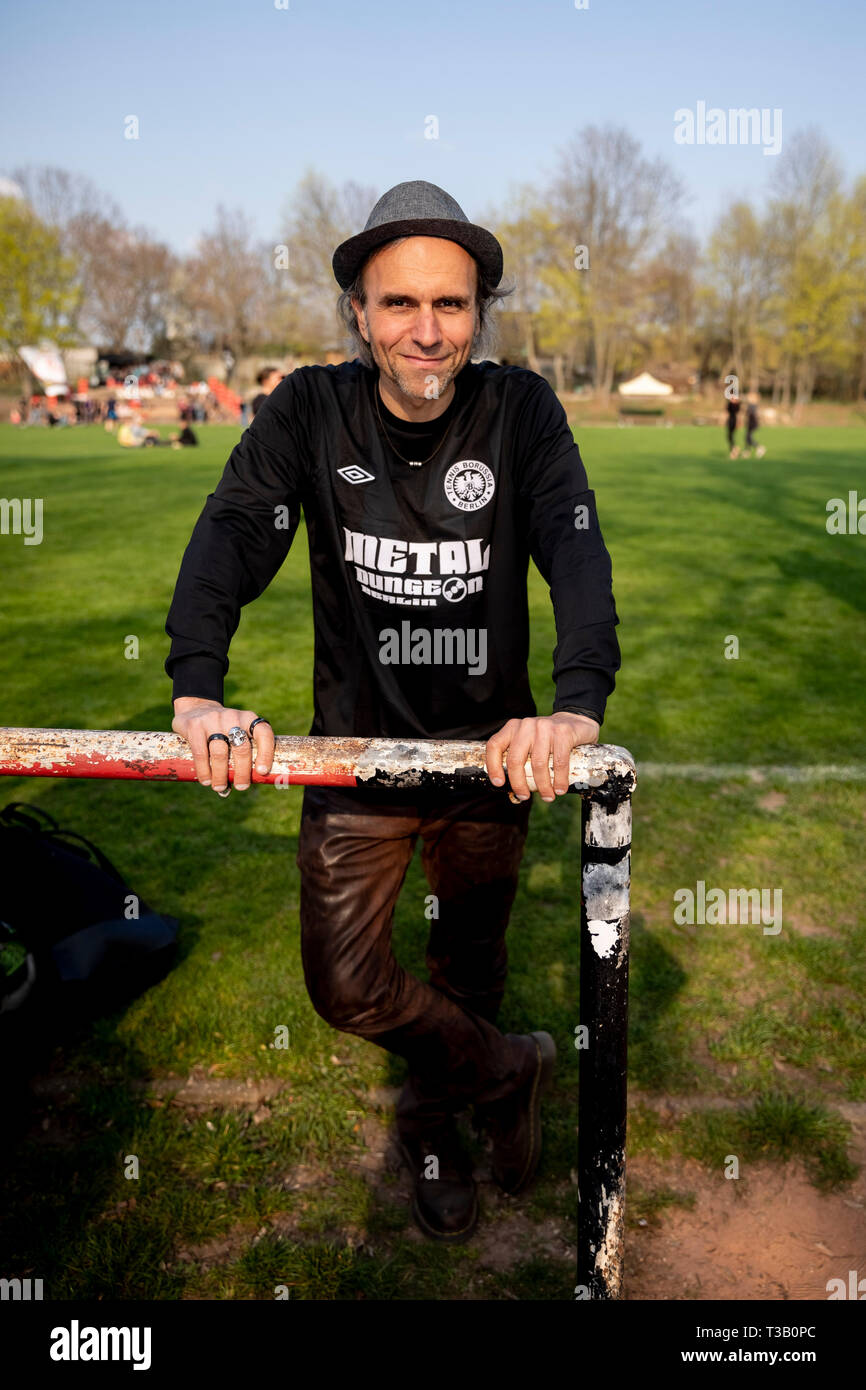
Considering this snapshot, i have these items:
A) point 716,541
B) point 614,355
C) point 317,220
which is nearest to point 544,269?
point 614,355

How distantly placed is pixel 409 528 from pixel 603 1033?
51.2 inches

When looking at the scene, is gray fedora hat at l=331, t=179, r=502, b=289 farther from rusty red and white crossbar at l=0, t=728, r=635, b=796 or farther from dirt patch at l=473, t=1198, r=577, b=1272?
dirt patch at l=473, t=1198, r=577, b=1272

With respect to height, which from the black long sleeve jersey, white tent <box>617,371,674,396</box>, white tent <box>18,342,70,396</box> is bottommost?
the black long sleeve jersey

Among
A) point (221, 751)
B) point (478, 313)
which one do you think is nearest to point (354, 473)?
point (478, 313)

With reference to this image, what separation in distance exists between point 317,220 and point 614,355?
2516cm

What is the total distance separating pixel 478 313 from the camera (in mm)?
2699

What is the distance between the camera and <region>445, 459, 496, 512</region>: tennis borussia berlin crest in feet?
8.52

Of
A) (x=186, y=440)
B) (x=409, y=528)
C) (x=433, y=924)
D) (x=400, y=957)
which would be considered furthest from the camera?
(x=186, y=440)

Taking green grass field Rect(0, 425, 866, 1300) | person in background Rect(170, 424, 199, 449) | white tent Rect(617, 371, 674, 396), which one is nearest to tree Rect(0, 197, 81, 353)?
white tent Rect(617, 371, 674, 396)

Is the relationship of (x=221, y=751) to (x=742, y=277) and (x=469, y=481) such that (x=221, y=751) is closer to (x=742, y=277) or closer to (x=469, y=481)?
(x=469, y=481)

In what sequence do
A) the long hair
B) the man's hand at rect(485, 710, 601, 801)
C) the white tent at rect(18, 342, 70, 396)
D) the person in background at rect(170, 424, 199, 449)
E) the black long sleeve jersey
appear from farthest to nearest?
1. the white tent at rect(18, 342, 70, 396)
2. the person in background at rect(170, 424, 199, 449)
3. the long hair
4. the black long sleeve jersey
5. the man's hand at rect(485, 710, 601, 801)

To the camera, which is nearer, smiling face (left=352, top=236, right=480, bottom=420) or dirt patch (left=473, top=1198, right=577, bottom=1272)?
smiling face (left=352, top=236, right=480, bottom=420)

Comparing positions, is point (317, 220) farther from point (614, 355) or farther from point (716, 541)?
point (716, 541)
